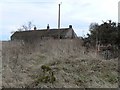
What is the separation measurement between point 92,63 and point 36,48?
4021 mm

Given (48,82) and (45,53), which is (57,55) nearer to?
(45,53)

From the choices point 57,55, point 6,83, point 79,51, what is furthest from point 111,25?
point 6,83

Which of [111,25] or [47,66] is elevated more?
[111,25]

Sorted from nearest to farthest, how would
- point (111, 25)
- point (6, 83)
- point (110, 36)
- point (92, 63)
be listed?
point (6, 83) → point (92, 63) → point (110, 36) → point (111, 25)

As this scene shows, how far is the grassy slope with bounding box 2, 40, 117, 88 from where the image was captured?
32.4 feet

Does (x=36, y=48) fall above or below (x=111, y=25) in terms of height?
below

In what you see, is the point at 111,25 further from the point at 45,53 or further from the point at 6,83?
the point at 6,83

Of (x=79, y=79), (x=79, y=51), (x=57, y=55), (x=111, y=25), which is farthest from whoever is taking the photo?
(x=111, y=25)

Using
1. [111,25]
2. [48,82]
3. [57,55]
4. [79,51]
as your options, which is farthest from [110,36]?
[48,82]

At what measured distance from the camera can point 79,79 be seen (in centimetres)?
1041

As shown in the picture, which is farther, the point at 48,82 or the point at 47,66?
the point at 47,66

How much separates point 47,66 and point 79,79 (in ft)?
4.53

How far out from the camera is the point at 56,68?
11.1 metres

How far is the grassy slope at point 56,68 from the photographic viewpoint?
9.88 meters
